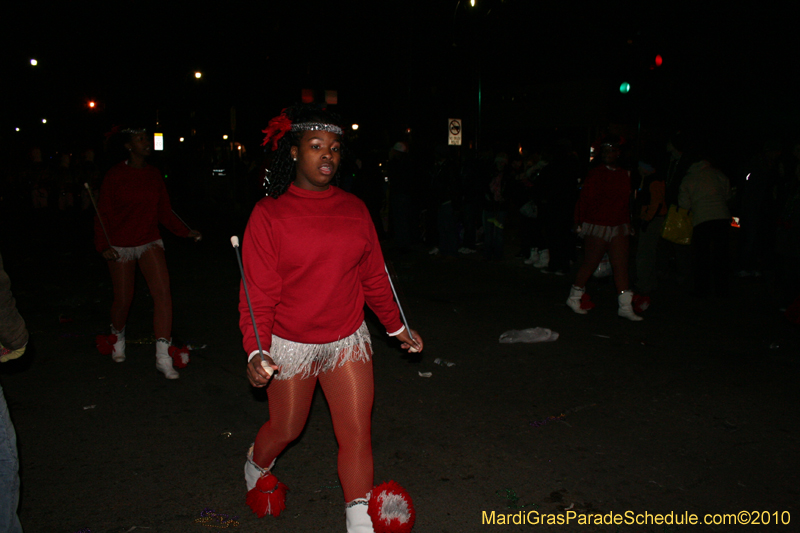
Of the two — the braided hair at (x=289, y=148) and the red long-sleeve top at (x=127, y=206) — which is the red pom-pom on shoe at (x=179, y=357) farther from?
the braided hair at (x=289, y=148)

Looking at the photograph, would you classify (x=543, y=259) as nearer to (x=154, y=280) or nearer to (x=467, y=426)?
(x=467, y=426)

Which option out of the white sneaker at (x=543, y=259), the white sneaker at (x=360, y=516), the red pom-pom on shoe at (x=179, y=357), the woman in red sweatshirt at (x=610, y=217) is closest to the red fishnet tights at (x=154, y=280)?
the red pom-pom on shoe at (x=179, y=357)

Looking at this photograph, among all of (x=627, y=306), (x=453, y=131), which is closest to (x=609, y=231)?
(x=627, y=306)

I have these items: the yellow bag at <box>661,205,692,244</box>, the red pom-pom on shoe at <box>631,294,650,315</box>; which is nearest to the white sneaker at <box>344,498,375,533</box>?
the red pom-pom on shoe at <box>631,294,650,315</box>

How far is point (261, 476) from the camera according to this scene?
333 centimetres

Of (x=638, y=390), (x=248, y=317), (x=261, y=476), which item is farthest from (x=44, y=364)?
(x=638, y=390)

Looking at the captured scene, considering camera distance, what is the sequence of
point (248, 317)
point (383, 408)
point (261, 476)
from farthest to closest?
point (383, 408) → point (261, 476) → point (248, 317)

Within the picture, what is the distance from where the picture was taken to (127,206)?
17.4 feet

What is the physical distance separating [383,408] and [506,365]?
148 cm

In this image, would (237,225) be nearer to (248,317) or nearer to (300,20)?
(300,20)

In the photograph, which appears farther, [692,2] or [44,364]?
[692,2]

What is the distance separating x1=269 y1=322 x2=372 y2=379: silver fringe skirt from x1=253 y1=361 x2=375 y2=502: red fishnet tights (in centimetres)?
3

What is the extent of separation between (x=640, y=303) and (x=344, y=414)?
5549mm

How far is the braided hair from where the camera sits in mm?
2986
